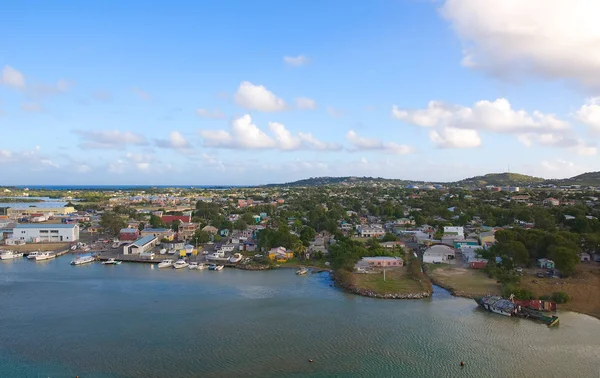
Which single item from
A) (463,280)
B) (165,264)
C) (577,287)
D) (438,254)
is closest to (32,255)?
(165,264)

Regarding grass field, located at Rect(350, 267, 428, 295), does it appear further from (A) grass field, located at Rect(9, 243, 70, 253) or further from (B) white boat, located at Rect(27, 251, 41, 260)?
(A) grass field, located at Rect(9, 243, 70, 253)

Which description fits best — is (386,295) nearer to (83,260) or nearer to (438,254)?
(438,254)

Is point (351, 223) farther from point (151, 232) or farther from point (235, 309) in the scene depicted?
point (235, 309)

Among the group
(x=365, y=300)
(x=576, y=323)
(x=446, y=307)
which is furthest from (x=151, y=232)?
(x=576, y=323)

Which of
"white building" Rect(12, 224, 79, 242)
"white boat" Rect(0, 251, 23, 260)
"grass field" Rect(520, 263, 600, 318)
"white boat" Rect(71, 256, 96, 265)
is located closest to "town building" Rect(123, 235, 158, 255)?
"white boat" Rect(71, 256, 96, 265)

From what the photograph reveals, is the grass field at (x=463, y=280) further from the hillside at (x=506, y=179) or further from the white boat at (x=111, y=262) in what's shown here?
the hillside at (x=506, y=179)

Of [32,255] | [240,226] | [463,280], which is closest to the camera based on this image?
[463,280]

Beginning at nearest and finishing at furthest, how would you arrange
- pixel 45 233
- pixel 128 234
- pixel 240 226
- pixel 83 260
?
pixel 83 260, pixel 45 233, pixel 128 234, pixel 240 226
